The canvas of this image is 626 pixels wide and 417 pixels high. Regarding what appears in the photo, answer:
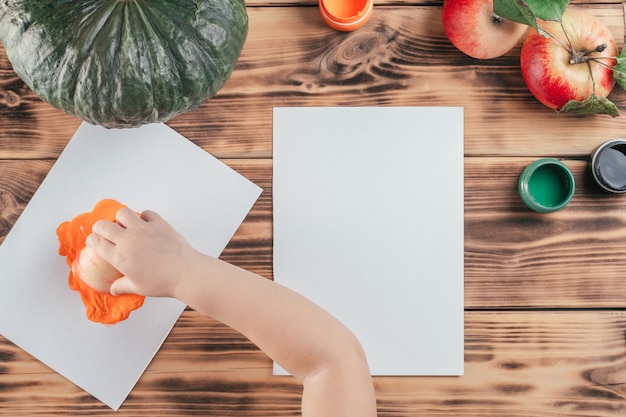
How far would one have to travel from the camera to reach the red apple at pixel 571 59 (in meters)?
0.72

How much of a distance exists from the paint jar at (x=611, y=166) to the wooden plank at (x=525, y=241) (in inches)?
1.0

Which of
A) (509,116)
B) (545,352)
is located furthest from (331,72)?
(545,352)

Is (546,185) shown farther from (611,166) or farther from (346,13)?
(346,13)

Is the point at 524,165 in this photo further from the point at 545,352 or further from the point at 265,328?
the point at 265,328

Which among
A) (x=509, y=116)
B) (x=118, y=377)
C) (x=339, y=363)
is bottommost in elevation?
(x=118, y=377)

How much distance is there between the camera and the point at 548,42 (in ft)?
2.38

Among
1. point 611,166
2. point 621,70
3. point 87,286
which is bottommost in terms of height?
point 87,286

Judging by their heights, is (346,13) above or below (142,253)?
above

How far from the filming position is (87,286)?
0.74 metres

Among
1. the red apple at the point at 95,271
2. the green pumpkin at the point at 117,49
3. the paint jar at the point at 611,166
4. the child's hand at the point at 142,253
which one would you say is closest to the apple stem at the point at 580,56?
the paint jar at the point at 611,166

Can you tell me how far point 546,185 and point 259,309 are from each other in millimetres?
399

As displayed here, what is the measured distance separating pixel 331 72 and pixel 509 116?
239 mm

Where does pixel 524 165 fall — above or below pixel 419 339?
above

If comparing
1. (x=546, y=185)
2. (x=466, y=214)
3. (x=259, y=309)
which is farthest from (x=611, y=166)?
(x=259, y=309)
